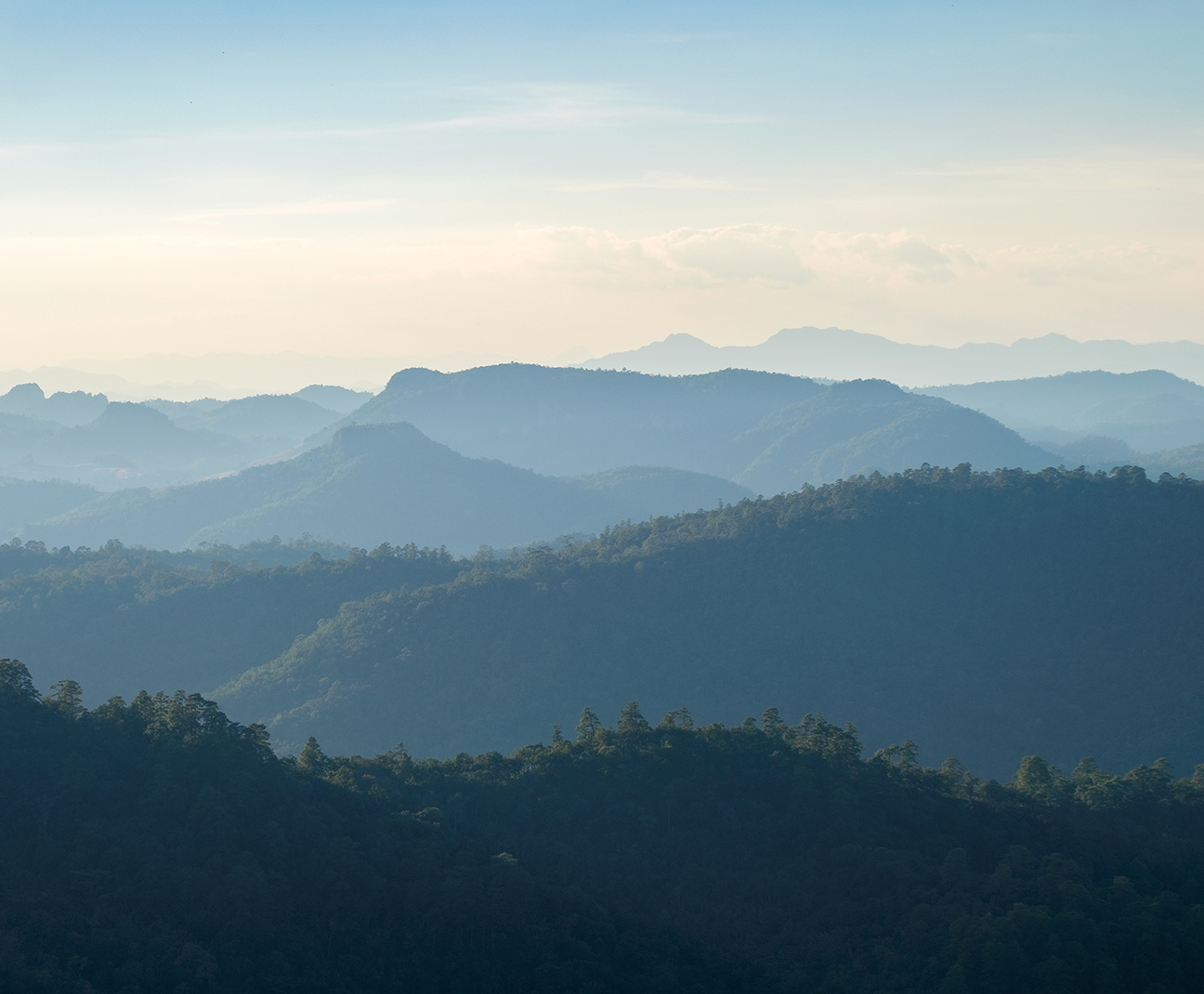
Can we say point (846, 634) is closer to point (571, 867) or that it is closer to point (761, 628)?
point (761, 628)

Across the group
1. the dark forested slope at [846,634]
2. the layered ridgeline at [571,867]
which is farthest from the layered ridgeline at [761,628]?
the layered ridgeline at [571,867]

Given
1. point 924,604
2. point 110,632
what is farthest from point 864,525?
point 110,632

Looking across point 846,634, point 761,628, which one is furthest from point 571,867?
point 846,634

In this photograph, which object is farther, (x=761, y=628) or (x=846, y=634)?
(x=761, y=628)

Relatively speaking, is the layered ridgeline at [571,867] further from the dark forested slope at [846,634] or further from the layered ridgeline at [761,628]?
the layered ridgeline at [761,628]

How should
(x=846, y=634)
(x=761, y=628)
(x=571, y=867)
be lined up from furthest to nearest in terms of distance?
(x=761, y=628)
(x=846, y=634)
(x=571, y=867)

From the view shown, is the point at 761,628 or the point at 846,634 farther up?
the point at 761,628
